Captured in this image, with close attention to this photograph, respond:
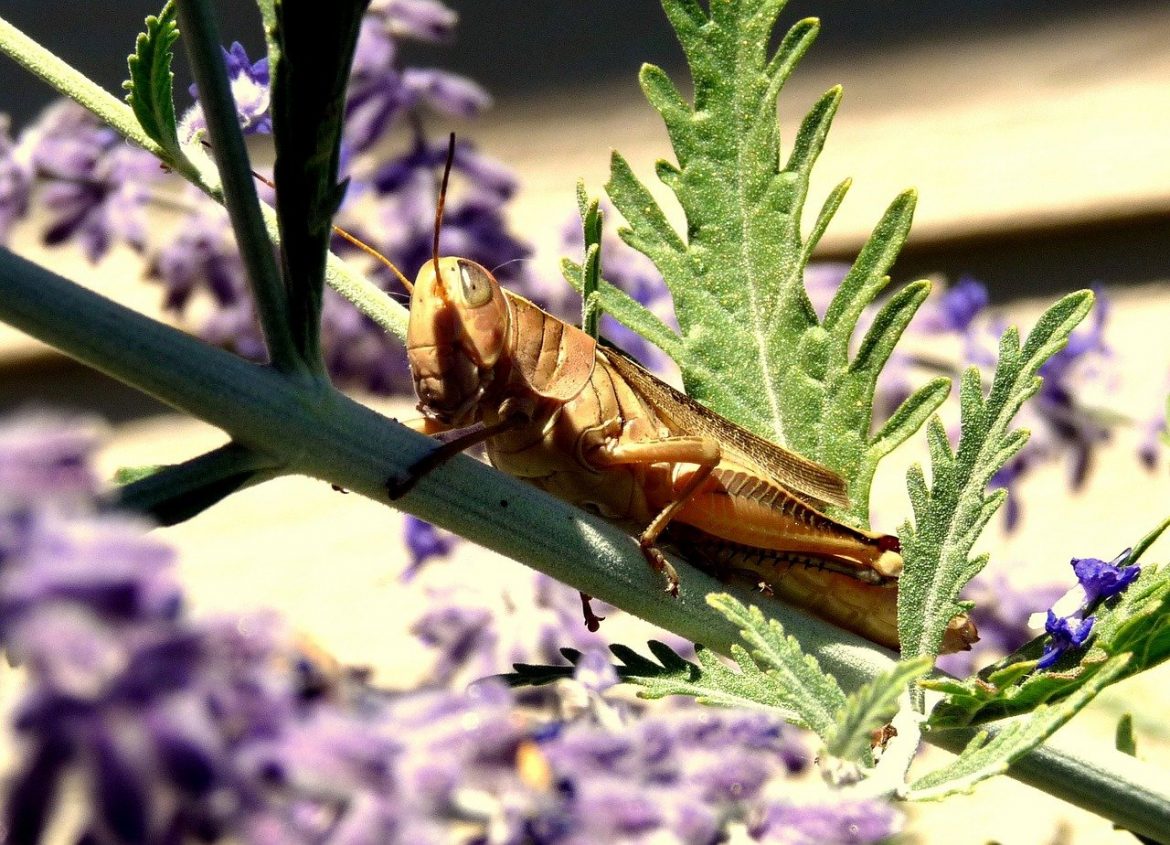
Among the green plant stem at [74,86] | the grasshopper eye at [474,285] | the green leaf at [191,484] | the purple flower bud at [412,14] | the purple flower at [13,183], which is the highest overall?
the purple flower bud at [412,14]

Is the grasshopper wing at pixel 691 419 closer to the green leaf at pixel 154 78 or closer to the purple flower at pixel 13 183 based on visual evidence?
the green leaf at pixel 154 78

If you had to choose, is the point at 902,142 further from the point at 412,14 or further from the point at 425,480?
Answer: the point at 425,480

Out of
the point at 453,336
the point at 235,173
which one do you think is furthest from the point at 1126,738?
the point at 235,173

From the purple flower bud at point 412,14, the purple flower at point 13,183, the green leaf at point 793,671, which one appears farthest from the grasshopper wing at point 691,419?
the purple flower at point 13,183

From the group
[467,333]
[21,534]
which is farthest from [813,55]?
[21,534]

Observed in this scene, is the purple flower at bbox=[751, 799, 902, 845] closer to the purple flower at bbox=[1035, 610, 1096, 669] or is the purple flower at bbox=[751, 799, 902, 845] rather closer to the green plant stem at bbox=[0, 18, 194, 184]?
the purple flower at bbox=[1035, 610, 1096, 669]

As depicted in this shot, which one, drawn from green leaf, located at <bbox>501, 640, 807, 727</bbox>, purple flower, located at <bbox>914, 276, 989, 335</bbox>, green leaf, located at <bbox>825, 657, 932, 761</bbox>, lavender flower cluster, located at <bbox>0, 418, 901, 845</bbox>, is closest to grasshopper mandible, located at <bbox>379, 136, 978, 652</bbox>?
green leaf, located at <bbox>501, 640, 807, 727</bbox>
